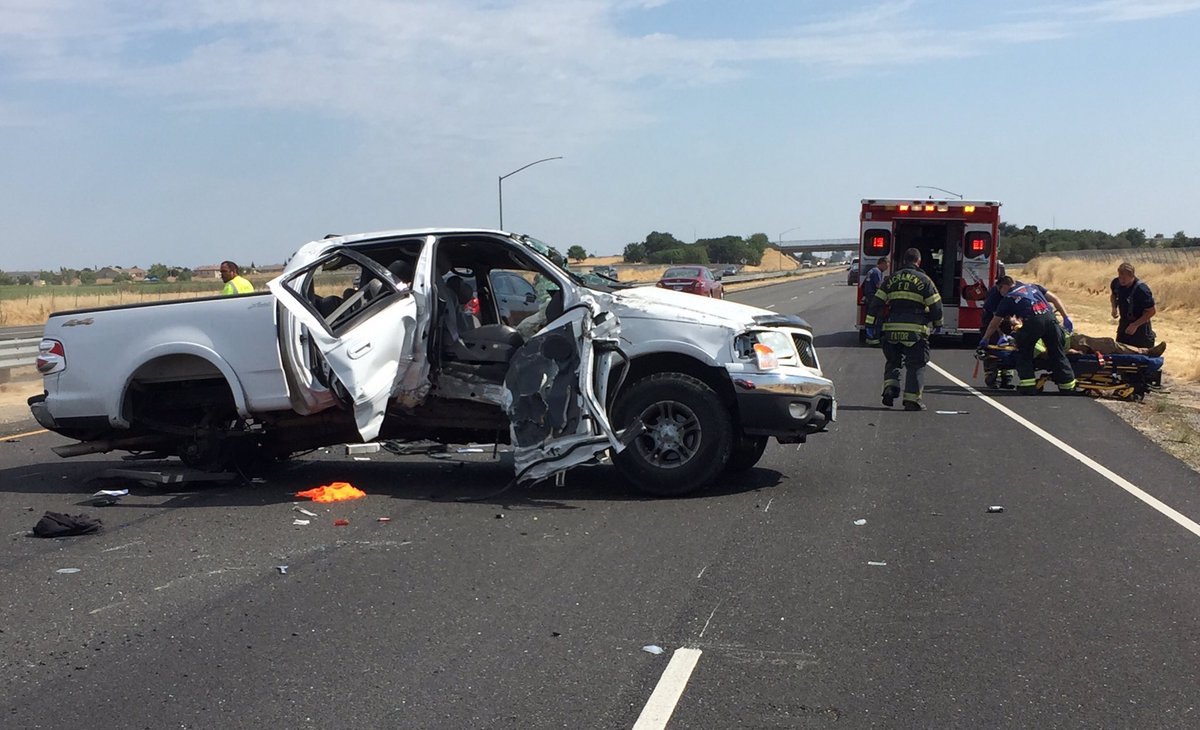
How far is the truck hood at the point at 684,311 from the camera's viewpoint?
8578 mm

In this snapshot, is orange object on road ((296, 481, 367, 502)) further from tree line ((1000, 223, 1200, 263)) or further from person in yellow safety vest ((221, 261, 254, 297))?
tree line ((1000, 223, 1200, 263))

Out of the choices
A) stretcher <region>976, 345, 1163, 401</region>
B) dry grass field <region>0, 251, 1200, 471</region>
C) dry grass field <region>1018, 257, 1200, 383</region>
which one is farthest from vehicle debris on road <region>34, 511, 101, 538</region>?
dry grass field <region>1018, 257, 1200, 383</region>

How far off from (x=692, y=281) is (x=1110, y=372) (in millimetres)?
20932

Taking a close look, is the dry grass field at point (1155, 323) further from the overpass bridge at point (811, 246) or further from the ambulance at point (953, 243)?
the overpass bridge at point (811, 246)

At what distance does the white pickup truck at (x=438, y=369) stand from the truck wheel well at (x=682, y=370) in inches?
0.6

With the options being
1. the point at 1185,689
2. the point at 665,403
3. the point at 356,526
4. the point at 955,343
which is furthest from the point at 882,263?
the point at 1185,689

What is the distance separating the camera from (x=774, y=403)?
838 centimetres

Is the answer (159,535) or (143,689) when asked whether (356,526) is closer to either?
(159,535)

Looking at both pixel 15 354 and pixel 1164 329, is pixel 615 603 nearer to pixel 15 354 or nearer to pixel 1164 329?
pixel 15 354

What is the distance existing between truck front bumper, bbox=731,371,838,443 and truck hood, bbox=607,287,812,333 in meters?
0.42

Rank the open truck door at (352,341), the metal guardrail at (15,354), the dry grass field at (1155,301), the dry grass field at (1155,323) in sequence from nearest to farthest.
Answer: the open truck door at (352,341) → the dry grass field at (1155,323) → the metal guardrail at (15,354) → the dry grass field at (1155,301)

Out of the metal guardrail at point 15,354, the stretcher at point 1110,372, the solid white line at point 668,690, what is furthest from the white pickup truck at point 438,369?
the metal guardrail at point 15,354

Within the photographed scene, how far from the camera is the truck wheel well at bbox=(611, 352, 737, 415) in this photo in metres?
8.59

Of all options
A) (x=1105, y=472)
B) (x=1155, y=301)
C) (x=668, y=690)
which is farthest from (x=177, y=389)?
(x=1155, y=301)
